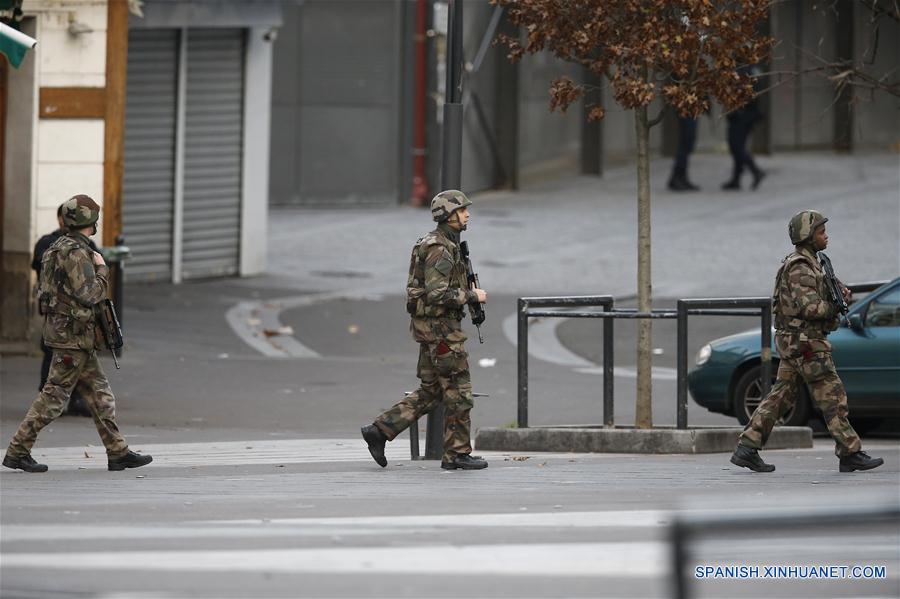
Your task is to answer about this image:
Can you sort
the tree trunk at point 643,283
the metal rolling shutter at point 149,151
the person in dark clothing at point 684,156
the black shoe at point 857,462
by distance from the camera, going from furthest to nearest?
the person in dark clothing at point 684,156, the metal rolling shutter at point 149,151, the tree trunk at point 643,283, the black shoe at point 857,462

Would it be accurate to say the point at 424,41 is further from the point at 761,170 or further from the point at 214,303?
the point at 214,303

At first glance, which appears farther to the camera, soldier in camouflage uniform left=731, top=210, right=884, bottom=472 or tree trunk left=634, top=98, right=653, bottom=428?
tree trunk left=634, top=98, right=653, bottom=428

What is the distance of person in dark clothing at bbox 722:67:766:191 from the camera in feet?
90.1

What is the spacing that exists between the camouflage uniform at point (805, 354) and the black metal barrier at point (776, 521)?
6.10m

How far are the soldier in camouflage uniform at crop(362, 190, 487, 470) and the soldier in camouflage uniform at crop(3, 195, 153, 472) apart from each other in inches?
68.3

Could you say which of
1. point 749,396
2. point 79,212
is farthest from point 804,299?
point 79,212

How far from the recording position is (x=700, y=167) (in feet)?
104

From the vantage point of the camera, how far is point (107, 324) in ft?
33.9

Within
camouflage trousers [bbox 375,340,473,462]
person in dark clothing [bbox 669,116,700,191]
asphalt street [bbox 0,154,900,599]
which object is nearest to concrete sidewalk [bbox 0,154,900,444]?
asphalt street [bbox 0,154,900,599]

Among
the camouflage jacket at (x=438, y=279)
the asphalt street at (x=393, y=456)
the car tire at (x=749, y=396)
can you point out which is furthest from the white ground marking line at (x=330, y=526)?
the car tire at (x=749, y=396)

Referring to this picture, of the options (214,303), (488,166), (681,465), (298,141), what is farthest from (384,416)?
(488,166)

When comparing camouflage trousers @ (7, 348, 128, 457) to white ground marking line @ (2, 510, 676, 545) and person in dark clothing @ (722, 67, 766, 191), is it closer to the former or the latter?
white ground marking line @ (2, 510, 676, 545)

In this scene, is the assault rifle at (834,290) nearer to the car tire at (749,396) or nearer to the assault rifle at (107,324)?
the car tire at (749,396)

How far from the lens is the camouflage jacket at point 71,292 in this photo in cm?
1016
